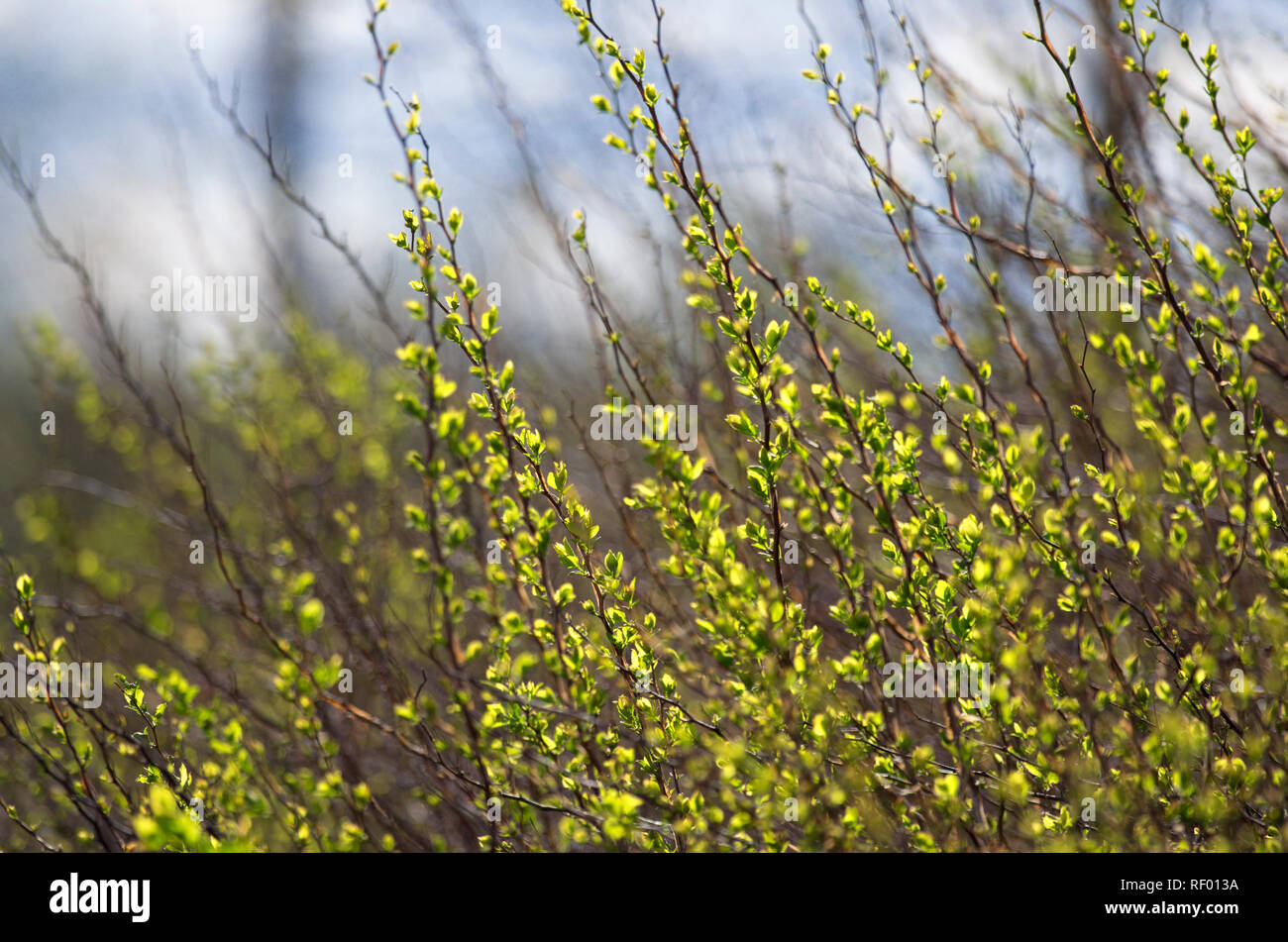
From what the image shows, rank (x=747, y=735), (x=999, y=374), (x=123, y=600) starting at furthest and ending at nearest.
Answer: (x=123, y=600)
(x=999, y=374)
(x=747, y=735)

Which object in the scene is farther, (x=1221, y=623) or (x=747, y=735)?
(x=747, y=735)

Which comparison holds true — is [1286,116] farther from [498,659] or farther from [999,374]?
[498,659]

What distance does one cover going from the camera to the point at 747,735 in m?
1.92

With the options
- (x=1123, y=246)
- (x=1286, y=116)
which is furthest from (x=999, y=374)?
(x=1286, y=116)

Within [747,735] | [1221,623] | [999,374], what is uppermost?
[999,374]

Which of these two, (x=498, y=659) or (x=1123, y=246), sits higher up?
(x=1123, y=246)

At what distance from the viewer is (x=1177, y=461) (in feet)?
5.85

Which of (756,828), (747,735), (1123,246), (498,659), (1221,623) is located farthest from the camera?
(1123,246)

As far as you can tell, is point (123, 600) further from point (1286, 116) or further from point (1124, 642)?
point (1286, 116)
